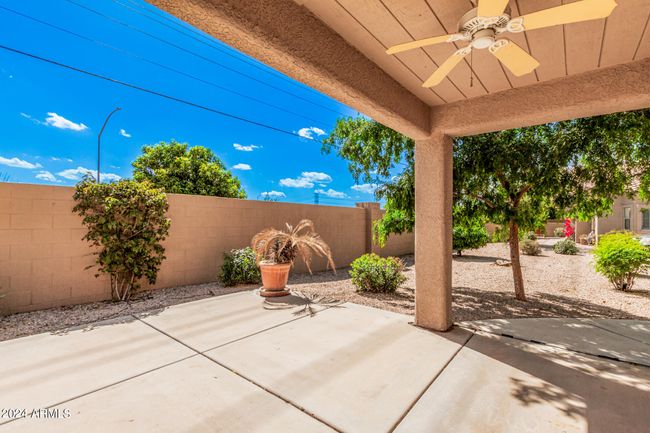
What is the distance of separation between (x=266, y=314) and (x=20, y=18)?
883 centimetres

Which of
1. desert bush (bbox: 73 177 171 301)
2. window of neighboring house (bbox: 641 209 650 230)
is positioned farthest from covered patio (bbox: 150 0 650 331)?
window of neighboring house (bbox: 641 209 650 230)

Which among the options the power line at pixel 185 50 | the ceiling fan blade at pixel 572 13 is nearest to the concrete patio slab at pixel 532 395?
the ceiling fan blade at pixel 572 13

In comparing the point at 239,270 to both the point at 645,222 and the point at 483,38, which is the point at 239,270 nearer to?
the point at 483,38

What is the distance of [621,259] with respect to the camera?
6.27m

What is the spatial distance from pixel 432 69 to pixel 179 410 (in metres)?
3.39

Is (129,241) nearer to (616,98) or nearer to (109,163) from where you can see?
(616,98)

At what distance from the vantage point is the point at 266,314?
4.24 metres

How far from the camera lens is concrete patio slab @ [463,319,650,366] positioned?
9.98 feet

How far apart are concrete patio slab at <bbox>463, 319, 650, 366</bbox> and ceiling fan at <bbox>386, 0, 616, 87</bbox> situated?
2.90 m

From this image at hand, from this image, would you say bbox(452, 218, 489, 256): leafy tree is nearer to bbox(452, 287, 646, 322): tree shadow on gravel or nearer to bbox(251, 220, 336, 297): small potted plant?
bbox(452, 287, 646, 322): tree shadow on gravel

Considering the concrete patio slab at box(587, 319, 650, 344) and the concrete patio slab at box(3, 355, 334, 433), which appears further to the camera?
the concrete patio slab at box(587, 319, 650, 344)

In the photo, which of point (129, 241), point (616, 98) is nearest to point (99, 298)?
point (129, 241)

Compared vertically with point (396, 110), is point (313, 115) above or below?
above

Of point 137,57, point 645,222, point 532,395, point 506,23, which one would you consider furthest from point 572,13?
point 645,222
